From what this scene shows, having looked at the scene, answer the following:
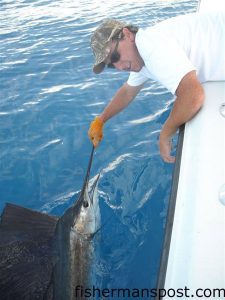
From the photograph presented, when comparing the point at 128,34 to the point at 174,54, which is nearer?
the point at 174,54

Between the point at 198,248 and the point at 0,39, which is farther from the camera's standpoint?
the point at 0,39

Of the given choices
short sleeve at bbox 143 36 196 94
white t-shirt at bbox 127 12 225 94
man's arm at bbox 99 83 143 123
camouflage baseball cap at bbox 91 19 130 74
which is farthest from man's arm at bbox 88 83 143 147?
short sleeve at bbox 143 36 196 94

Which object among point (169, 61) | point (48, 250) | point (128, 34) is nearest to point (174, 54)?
point (169, 61)

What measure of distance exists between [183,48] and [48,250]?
161 cm

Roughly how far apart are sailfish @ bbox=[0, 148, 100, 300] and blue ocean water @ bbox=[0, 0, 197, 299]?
17.0 inches

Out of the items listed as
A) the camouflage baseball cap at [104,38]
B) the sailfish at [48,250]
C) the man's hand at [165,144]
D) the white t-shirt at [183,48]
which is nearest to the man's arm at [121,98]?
the camouflage baseball cap at [104,38]

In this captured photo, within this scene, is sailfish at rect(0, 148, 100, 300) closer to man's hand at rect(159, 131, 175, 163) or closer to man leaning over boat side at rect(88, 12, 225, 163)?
man's hand at rect(159, 131, 175, 163)

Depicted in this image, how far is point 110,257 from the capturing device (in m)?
2.88

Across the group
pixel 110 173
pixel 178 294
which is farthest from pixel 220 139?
pixel 110 173

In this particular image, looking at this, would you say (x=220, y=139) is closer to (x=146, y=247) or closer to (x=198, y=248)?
(x=198, y=248)

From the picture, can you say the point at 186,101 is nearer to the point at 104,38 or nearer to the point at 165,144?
the point at 165,144

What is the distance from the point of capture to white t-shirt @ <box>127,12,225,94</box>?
2160 millimetres

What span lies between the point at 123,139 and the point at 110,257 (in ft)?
5.17

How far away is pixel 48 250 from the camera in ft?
7.80
